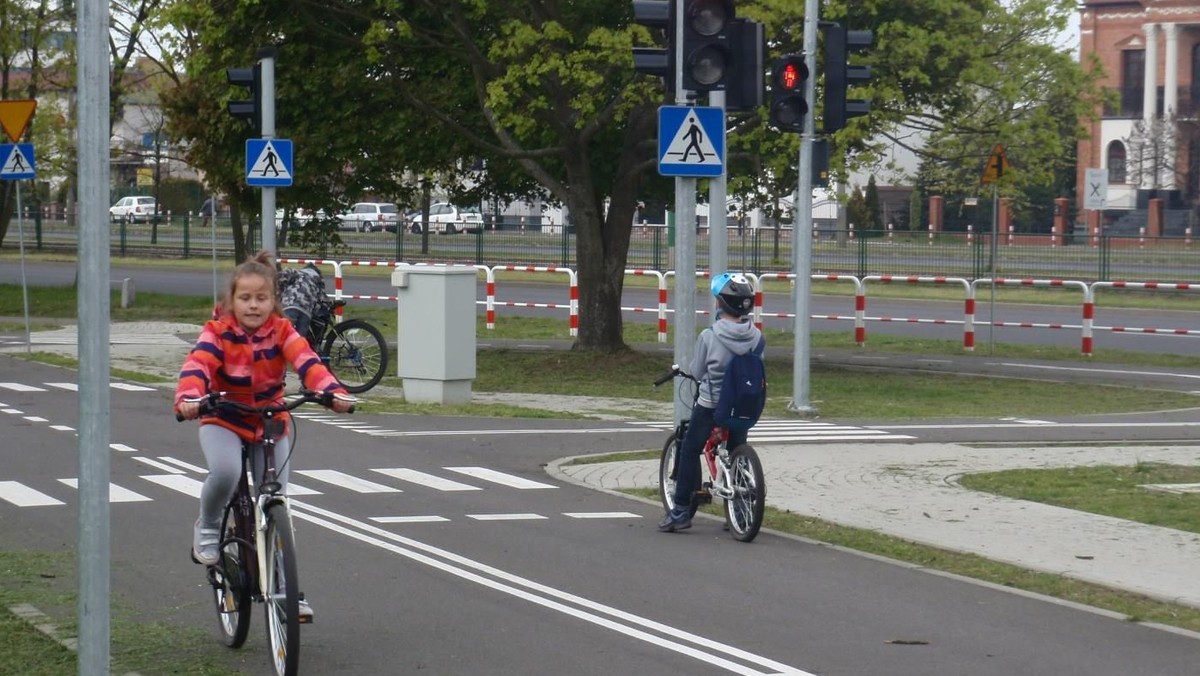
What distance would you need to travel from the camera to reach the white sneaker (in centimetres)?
722

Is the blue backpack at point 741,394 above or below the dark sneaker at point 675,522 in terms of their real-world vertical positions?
above

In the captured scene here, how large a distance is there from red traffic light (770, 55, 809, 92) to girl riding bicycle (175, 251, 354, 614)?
9350mm

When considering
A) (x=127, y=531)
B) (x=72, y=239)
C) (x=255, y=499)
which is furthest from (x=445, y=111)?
(x=72, y=239)

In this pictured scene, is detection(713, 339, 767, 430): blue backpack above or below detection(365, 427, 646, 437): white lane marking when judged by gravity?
above

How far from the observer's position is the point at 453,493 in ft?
39.7

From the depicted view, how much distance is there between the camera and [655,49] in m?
12.3

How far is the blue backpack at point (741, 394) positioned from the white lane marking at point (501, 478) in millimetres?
2468

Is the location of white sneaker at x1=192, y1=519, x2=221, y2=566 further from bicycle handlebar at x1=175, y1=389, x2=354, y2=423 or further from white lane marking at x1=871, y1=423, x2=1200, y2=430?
white lane marking at x1=871, y1=423, x2=1200, y2=430

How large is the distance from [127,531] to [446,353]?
7.83 m

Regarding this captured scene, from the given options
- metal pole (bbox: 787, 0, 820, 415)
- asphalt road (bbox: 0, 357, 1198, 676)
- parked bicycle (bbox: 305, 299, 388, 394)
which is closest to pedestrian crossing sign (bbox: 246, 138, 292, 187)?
parked bicycle (bbox: 305, 299, 388, 394)

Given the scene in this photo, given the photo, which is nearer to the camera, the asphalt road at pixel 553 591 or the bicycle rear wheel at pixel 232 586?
the bicycle rear wheel at pixel 232 586

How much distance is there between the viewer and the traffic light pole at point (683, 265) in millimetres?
11867

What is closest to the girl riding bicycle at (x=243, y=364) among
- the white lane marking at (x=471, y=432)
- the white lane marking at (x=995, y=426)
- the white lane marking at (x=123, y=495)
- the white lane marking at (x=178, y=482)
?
the white lane marking at (x=123, y=495)

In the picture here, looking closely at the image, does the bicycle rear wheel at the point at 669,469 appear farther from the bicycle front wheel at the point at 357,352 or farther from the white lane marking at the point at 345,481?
the bicycle front wheel at the point at 357,352
